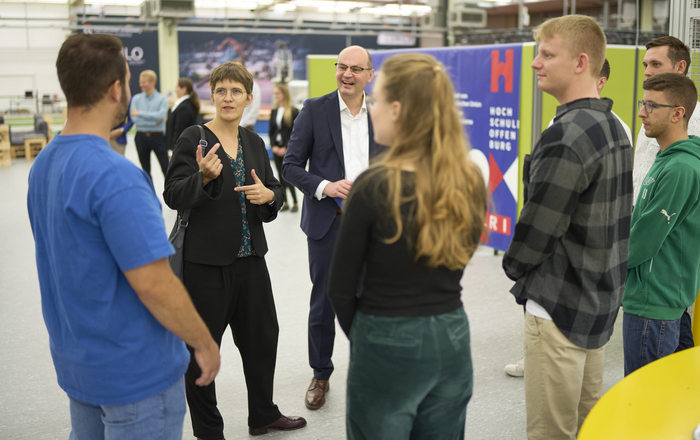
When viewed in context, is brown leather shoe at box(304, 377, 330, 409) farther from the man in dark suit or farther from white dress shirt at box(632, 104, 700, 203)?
white dress shirt at box(632, 104, 700, 203)

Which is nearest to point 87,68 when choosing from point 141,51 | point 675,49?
point 675,49

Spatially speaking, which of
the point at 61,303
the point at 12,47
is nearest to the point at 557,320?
the point at 61,303

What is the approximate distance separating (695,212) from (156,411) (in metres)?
1.91

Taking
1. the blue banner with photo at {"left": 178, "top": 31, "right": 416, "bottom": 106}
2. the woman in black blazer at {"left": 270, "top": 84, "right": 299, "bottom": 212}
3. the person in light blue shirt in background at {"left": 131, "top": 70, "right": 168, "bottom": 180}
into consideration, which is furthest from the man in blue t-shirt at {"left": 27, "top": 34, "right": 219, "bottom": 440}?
the blue banner with photo at {"left": 178, "top": 31, "right": 416, "bottom": 106}

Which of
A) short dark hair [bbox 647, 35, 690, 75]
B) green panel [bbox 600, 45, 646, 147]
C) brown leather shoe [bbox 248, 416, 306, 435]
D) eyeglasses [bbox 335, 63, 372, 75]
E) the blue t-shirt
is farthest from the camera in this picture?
green panel [bbox 600, 45, 646, 147]

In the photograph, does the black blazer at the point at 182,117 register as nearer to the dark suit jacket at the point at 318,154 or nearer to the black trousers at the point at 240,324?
the dark suit jacket at the point at 318,154

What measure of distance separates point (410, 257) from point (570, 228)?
0.69 metres

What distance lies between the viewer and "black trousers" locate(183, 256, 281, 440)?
2.37 m

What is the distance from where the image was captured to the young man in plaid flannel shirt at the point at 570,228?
5.68ft

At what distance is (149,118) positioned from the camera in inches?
315

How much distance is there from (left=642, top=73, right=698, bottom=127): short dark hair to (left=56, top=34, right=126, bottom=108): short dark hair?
1.92 m

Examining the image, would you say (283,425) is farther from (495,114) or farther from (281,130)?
(281,130)

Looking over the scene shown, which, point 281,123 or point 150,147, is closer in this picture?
point 281,123

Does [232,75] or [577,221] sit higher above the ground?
[232,75]
